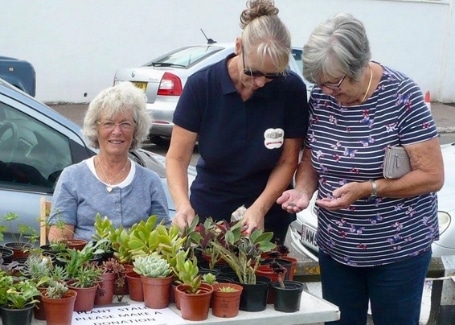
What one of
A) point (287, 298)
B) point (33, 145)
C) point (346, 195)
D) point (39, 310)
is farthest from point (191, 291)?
point (33, 145)

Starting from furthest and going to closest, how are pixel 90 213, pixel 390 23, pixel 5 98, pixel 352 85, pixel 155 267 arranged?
pixel 390 23 → pixel 5 98 → pixel 90 213 → pixel 352 85 → pixel 155 267

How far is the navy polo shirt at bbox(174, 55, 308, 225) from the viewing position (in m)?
3.06

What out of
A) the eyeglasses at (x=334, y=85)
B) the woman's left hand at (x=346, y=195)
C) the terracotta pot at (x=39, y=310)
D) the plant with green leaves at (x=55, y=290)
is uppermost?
the eyeglasses at (x=334, y=85)

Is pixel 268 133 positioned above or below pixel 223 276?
above

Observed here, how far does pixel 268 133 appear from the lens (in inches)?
121

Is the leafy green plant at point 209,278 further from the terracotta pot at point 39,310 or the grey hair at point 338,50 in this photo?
the grey hair at point 338,50

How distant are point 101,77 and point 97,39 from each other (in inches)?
28.6

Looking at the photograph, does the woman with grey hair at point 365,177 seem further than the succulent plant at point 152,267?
Yes

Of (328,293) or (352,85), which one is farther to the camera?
(328,293)

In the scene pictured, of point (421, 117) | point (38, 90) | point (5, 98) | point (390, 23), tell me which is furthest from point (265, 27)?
point (390, 23)

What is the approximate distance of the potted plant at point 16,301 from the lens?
7.16 ft

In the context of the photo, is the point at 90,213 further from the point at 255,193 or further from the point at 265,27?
the point at 265,27

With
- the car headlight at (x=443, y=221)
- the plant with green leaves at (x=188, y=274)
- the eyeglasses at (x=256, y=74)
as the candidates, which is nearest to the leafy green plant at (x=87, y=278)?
the plant with green leaves at (x=188, y=274)

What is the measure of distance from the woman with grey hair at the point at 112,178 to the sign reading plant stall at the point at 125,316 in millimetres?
965
